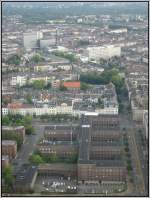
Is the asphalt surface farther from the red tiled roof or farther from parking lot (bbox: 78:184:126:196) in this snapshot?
the red tiled roof

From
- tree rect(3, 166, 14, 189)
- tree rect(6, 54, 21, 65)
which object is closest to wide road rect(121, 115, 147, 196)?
tree rect(3, 166, 14, 189)

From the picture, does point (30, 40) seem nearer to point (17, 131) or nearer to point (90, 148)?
point (17, 131)

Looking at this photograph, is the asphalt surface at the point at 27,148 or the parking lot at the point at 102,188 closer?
the parking lot at the point at 102,188

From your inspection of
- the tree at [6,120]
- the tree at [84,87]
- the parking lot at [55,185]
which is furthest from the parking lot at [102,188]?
the tree at [84,87]

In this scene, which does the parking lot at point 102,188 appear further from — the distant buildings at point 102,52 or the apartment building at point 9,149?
the distant buildings at point 102,52

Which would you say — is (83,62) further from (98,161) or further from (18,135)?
(98,161)

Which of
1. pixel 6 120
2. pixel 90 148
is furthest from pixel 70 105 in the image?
pixel 90 148

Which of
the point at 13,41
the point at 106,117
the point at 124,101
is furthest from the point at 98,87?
the point at 13,41

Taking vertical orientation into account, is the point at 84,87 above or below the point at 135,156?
above
